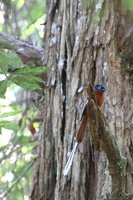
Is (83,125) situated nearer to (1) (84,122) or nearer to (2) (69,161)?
(1) (84,122)

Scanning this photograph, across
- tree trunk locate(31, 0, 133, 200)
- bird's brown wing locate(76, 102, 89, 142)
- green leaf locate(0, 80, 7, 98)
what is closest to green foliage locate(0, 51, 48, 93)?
green leaf locate(0, 80, 7, 98)

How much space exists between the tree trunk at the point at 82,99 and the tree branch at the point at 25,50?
123 millimetres

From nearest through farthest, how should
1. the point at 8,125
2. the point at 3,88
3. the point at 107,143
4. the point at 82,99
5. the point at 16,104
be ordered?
the point at 107,143
the point at 3,88
the point at 8,125
the point at 82,99
the point at 16,104

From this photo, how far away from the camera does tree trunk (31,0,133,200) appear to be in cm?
186

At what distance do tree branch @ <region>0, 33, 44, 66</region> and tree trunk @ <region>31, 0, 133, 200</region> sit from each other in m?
0.12

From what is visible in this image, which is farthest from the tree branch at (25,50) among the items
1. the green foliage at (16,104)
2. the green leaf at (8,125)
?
the green leaf at (8,125)

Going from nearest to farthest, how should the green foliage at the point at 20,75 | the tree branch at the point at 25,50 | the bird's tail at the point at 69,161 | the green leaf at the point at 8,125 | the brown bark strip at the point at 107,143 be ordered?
the brown bark strip at the point at 107,143 → the green foliage at the point at 20,75 → the green leaf at the point at 8,125 → the bird's tail at the point at 69,161 → the tree branch at the point at 25,50

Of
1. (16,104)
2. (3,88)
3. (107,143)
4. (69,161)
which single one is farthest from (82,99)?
(16,104)

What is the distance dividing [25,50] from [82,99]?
19.2 inches

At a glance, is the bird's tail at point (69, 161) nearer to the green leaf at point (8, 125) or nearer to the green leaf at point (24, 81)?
the green leaf at point (8, 125)

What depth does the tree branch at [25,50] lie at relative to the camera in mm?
2243

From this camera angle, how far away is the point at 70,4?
7.22 feet

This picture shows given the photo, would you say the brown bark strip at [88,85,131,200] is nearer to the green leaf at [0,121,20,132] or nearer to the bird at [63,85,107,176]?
the bird at [63,85,107,176]

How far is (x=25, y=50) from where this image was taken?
7.48 ft
